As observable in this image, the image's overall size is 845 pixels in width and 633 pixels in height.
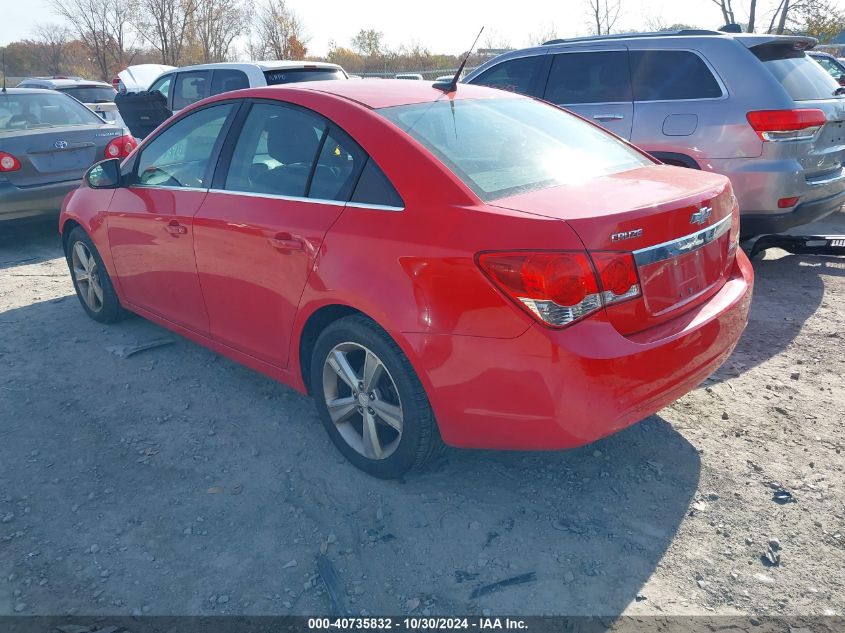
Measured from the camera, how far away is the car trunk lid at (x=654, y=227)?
2.46 metres

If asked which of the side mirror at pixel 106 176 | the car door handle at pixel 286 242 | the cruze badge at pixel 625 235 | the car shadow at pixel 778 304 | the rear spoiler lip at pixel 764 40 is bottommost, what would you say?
the car shadow at pixel 778 304

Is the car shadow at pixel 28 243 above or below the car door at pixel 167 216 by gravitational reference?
below

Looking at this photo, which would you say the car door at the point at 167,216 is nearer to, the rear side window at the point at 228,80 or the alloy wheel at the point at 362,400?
the alloy wheel at the point at 362,400

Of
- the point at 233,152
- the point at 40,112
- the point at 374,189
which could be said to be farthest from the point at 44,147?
the point at 374,189

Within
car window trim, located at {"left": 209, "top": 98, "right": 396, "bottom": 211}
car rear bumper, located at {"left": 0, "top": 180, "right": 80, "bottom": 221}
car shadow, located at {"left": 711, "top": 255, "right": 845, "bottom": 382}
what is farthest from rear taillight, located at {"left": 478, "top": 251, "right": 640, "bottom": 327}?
car rear bumper, located at {"left": 0, "top": 180, "right": 80, "bottom": 221}

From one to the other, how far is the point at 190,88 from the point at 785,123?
25.2 ft

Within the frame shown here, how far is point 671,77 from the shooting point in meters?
5.76

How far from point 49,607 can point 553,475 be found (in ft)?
6.66

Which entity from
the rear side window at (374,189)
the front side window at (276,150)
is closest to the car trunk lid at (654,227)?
the rear side window at (374,189)

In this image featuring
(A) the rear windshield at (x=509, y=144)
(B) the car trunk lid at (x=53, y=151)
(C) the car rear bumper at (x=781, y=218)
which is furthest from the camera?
(B) the car trunk lid at (x=53, y=151)

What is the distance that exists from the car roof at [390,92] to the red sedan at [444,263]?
0.06 feet

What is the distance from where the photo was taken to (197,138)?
3.96 meters

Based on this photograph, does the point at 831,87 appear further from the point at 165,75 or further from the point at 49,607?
the point at 165,75

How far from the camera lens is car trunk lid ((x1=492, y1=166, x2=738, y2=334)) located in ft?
8.07
